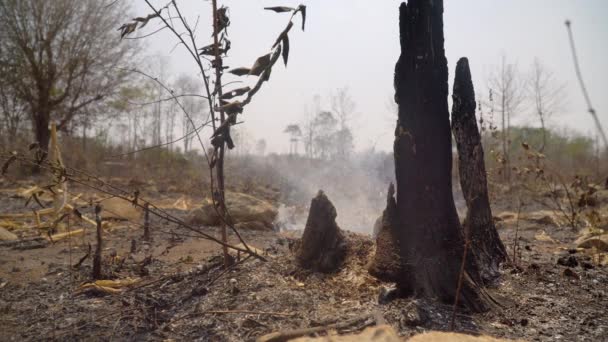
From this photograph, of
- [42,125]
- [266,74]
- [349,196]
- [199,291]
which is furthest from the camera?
[42,125]

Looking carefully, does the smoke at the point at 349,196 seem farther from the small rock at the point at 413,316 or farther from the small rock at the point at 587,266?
the small rock at the point at 413,316

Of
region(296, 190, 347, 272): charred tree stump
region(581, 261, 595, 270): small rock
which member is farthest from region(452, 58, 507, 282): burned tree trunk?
region(296, 190, 347, 272): charred tree stump

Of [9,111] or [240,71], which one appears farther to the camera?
[9,111]

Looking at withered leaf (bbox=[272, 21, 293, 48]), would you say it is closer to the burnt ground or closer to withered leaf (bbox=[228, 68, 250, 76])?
withered leaf (bbox=[228, 68, 250, 76])

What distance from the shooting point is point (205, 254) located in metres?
4.74

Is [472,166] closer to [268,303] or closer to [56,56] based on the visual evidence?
[268,303]

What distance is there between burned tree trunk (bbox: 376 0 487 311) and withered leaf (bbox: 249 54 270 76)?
3.70 feet

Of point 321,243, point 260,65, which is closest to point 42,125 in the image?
point 321,243

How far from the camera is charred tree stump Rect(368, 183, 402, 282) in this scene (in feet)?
9.25

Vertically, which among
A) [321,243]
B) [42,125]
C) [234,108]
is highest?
[42,125]

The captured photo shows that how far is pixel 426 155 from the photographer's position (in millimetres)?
2744

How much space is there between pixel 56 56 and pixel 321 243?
14.8 meters

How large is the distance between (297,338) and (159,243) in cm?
399

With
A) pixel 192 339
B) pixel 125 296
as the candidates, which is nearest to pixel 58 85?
pixel 125 296
